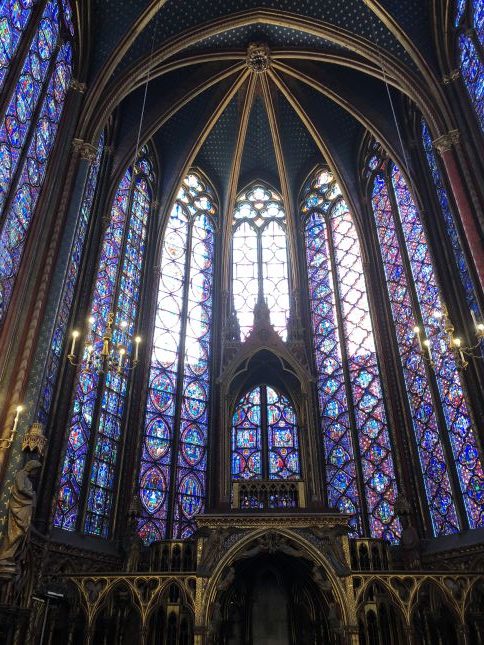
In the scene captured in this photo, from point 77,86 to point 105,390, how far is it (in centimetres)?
738

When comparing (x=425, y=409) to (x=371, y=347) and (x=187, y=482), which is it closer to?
(x=371, y=347)

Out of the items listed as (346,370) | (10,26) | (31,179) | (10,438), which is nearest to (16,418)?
(10,438)

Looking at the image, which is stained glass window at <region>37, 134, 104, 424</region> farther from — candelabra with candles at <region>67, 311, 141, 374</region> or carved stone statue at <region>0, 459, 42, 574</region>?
carved stone statue at <region>0, 459, 42, 574</region>

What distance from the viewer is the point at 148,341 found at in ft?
53.8

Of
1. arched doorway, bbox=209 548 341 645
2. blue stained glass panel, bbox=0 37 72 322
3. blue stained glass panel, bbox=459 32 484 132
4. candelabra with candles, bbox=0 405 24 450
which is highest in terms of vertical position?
blue stained glass panel, bbox=459 32 484 132

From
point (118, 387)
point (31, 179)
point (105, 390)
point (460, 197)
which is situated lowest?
point (105, 390)

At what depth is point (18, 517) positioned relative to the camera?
28.9 feet

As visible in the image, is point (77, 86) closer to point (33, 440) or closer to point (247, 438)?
point (33, 440)

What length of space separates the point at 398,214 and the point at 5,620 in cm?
1408

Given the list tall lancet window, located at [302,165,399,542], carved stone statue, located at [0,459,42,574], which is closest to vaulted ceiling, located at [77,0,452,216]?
tall lancet window, located at [302,165,399,542]

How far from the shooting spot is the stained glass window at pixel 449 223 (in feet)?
42.6

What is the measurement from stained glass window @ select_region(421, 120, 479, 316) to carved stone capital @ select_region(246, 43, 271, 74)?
5.20 metres

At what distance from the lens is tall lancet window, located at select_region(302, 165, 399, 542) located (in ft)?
Result: 48.2

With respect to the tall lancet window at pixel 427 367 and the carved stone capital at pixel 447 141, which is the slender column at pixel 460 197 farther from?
the tall lancet window at pixel 427 367
